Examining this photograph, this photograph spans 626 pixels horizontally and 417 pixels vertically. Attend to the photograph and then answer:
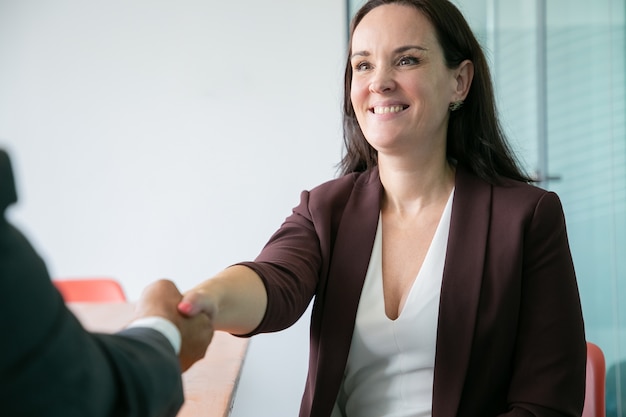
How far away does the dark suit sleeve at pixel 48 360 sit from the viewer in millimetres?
613

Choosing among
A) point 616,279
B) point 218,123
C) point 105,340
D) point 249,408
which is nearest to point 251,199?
point 218,123

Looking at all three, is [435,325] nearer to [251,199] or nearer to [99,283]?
[99,283]

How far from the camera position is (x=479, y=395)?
1.52 metres

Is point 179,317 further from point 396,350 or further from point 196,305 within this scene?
point 396,350

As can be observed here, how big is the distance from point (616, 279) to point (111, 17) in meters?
2.79

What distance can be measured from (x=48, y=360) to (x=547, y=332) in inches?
43.4

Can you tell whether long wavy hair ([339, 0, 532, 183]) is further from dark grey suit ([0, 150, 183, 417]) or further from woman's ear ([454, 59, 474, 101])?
dark grey suit ([0, 150, 183, 417])

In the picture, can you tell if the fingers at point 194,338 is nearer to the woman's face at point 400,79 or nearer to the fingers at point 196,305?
the fingers at point 196,305

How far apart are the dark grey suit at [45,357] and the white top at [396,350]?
877mm

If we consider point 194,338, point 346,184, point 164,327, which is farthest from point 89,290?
point 164,327

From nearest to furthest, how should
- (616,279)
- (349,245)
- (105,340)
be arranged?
(105,340)
(349,245)
(616,279)

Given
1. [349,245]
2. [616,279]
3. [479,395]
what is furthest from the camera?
[616,279]

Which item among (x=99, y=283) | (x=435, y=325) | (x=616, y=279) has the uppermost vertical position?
(x=435, y=325)

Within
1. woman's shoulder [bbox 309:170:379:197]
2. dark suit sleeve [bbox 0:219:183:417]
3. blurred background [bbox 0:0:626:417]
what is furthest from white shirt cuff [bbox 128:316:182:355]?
blurred background [bbox 0:0:626:417]
